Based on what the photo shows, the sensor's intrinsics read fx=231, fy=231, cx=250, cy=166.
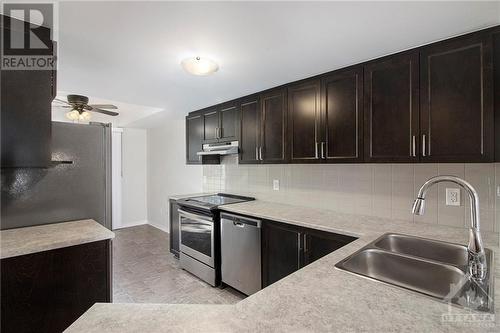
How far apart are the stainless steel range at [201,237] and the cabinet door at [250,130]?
65 centimetres

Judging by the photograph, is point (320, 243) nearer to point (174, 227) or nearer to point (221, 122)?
point (221, 122)

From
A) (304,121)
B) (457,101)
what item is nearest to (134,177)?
(304,121)

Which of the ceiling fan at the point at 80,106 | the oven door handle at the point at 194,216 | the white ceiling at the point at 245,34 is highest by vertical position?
the white ceiling at the point at 245,34

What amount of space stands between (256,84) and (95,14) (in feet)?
4.96

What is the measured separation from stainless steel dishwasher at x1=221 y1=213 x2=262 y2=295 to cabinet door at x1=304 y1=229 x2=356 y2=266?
1.70 feet

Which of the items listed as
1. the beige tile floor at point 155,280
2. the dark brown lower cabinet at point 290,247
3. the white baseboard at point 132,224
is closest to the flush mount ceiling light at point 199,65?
the dark brown lower cabinet at point 290,247

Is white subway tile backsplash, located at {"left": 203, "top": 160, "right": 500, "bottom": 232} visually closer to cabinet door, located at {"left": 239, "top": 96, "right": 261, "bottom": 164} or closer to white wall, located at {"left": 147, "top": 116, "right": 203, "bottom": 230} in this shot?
cabinet door, located at {"left": 239, "top": 96, "right": 261, "bottom": 164}

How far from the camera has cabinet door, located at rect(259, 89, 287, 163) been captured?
2471 millimetres

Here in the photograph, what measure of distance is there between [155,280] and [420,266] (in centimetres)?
283

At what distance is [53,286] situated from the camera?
4.73ft

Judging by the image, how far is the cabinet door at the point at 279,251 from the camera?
6.67 feet

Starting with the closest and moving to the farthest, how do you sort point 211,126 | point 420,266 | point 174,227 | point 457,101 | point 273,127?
point 420,266 < point 457,101 < point 273,127 < point 211,126 < point 174,227

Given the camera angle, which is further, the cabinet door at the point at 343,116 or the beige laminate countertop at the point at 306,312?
the cabinet door at the point at 343,116

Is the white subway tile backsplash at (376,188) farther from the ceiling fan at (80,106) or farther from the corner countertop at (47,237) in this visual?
the ceiling fan at (80,106)
